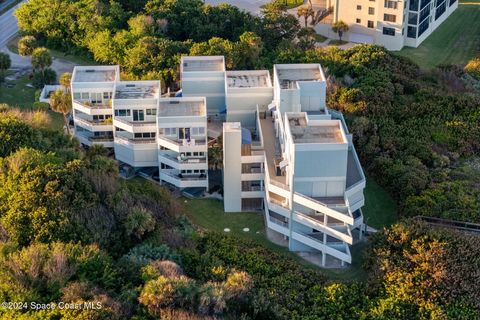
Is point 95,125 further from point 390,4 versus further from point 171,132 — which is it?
point 390,4

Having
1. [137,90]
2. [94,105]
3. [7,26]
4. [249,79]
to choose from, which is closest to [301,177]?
[249,79]

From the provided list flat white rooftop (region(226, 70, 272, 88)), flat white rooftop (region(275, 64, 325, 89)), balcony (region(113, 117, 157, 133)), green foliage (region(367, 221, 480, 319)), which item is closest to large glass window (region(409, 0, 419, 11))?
flat white rooftop (region(275, 64, 325, 89))

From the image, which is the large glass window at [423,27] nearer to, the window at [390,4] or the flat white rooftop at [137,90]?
the window at [390,4]

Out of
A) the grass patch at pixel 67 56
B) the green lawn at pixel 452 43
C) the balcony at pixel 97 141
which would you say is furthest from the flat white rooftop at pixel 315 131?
the grass patch at pixel 67 56

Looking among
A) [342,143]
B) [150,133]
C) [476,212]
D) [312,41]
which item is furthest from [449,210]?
[312,41]

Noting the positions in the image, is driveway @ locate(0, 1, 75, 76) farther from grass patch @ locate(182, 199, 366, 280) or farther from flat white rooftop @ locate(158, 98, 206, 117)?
grass patch @ locate(182, 199, 366, 280)
